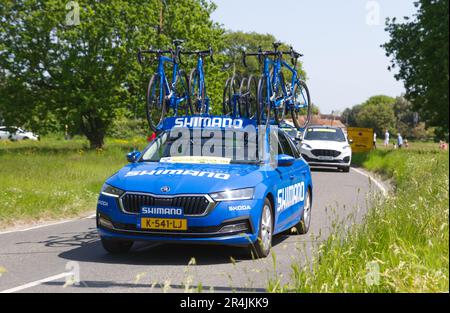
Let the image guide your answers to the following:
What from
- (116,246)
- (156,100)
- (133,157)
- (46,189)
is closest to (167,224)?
(116,246)

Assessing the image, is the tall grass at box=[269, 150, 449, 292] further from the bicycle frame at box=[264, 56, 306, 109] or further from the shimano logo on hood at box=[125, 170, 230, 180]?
the bicycle frame at box=[264, 56, 306, 109]

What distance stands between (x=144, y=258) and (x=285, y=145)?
312 cm

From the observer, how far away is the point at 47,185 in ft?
54.4

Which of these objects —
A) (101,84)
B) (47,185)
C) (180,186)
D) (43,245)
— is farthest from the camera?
(101,84)

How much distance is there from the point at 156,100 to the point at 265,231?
443 cm

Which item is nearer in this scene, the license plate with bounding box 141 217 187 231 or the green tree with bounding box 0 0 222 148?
the license plate with bounding box 141 217 187 231

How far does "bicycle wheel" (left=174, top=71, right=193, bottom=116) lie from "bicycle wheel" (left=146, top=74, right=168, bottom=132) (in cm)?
46

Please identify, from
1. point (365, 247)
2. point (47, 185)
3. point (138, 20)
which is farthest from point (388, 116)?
point (365, 247)

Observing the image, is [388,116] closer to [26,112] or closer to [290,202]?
[26,112]

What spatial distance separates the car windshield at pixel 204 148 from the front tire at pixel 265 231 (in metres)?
0.80

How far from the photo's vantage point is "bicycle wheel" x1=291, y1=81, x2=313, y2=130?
15126 mm

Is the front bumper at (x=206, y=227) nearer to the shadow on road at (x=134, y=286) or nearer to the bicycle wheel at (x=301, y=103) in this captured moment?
the shadow on road at (x=134, y=286)

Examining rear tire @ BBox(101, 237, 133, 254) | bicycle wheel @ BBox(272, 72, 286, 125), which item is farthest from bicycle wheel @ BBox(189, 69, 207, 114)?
rear tire @ BBox(101, 237, 133, 254)

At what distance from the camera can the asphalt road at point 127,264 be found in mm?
7398
